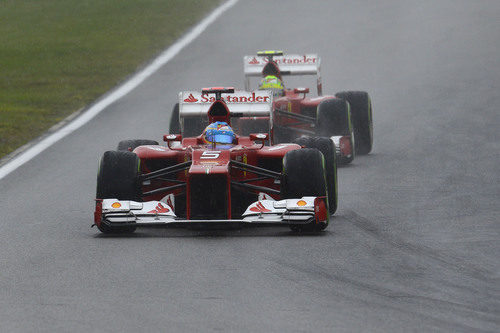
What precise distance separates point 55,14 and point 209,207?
28.2 metres

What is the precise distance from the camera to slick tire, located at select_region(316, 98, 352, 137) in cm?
1788

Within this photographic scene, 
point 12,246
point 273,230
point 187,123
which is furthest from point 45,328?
point 187,123

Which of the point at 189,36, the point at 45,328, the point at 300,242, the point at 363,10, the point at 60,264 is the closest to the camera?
the point at 45,328

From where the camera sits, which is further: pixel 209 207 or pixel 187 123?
pixel 187 123

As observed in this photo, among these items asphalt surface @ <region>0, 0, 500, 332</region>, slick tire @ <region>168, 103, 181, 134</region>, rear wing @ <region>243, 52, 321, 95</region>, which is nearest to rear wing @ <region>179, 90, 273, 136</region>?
asphalt surface @ <region>0, 0, 500, 332</region>

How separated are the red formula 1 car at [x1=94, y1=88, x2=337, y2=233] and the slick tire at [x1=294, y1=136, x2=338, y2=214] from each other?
0.01 metres

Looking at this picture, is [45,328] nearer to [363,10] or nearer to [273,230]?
[273,230]

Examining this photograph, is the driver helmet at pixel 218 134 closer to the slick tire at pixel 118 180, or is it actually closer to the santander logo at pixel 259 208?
the slick tire at pixel 118 180

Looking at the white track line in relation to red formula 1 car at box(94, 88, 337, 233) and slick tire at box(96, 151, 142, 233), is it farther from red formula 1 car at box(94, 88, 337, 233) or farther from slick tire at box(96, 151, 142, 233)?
slick tire at box(96, 151, 142, 233)

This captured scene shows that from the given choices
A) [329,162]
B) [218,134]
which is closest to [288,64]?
[329,162]

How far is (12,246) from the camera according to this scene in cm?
1142

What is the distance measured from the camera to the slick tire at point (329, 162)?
42.5ft

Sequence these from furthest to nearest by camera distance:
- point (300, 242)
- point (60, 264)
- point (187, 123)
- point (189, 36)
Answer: point (189, 36) < point (187, 123) < point (300, 242) < point (60, 264)

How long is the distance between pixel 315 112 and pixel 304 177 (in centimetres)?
731
